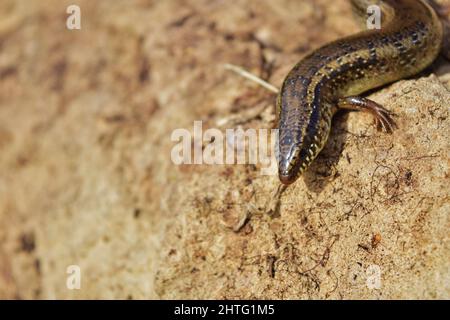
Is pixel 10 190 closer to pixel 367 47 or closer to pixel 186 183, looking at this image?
pixel 186 183

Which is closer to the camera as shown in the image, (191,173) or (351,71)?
(351,71)

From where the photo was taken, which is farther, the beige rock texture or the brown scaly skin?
the brown scaly skin

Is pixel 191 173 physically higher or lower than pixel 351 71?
lower
